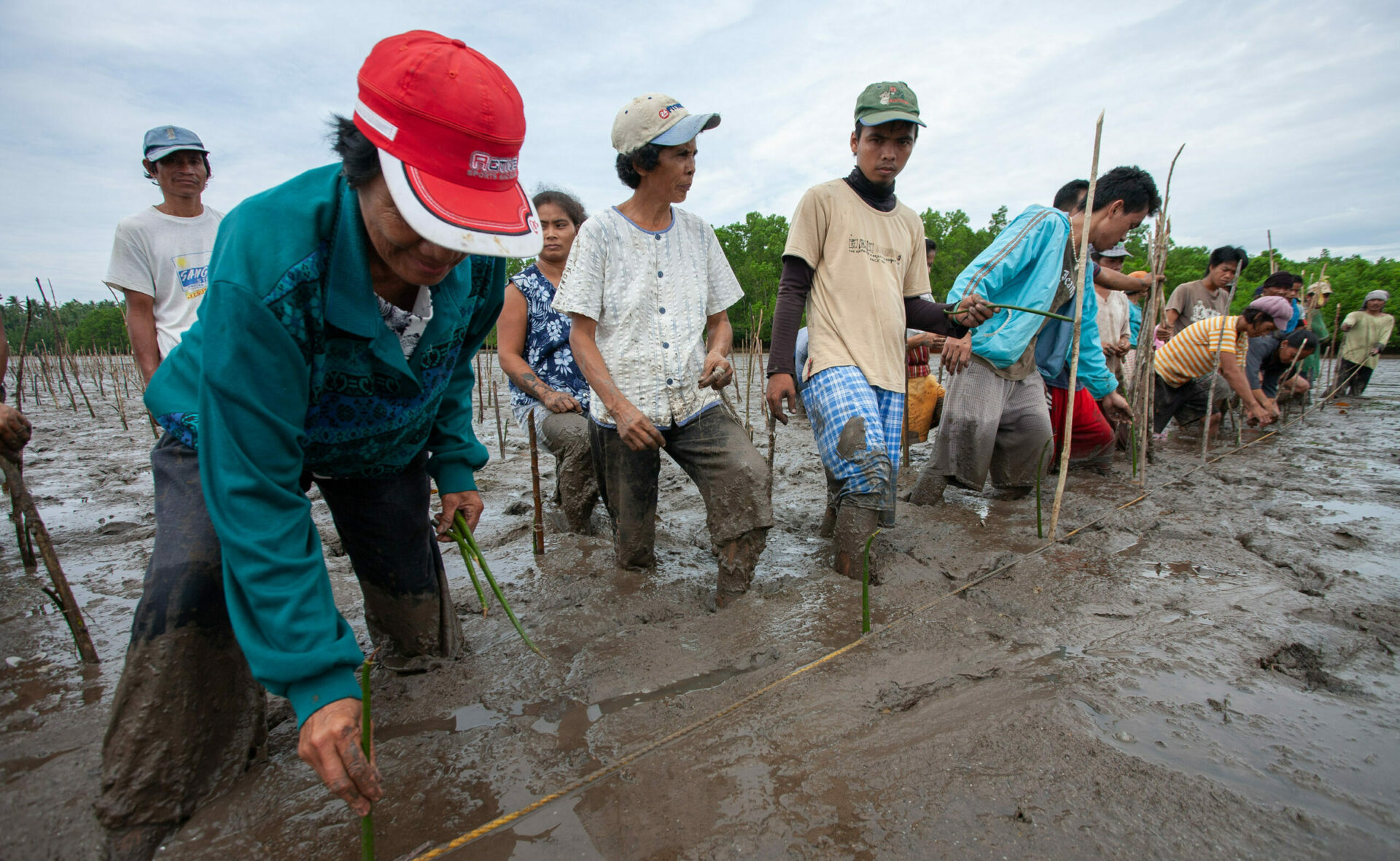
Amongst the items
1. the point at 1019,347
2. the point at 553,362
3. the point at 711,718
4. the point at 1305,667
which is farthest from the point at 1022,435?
the point at 711,718

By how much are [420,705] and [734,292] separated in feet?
6.54

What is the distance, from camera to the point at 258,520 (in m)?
1.22

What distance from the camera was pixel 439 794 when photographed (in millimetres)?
1610

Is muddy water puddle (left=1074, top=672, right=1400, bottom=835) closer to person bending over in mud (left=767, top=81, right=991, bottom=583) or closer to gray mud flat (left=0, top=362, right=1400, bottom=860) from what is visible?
gray mud flat (left=0, top=362, right=1400, bottom=860)

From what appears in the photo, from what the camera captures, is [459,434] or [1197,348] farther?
[1197,348]

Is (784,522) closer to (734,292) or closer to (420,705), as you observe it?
(734,292)

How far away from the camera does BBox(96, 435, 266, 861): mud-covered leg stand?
1.41 meters

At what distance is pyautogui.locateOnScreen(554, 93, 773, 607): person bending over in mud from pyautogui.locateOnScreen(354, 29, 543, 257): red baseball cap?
4.01ft

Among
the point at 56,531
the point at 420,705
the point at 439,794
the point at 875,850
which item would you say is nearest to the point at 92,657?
the point at 420,705

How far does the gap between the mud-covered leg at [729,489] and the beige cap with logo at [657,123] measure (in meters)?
1.06

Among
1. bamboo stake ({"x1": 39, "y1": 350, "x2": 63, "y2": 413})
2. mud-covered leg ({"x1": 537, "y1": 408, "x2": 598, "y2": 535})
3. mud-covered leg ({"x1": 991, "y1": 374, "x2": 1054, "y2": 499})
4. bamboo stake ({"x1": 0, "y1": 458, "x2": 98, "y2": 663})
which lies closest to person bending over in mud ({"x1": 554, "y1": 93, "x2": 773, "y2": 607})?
mud-covered leg ({"x1": 537, "y1": 408, "x2": 598, "y2": 535})

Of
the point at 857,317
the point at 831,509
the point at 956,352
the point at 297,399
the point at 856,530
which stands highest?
the point at 857,317

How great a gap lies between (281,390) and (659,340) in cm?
153

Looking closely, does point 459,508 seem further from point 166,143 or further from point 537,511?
point 166,143
